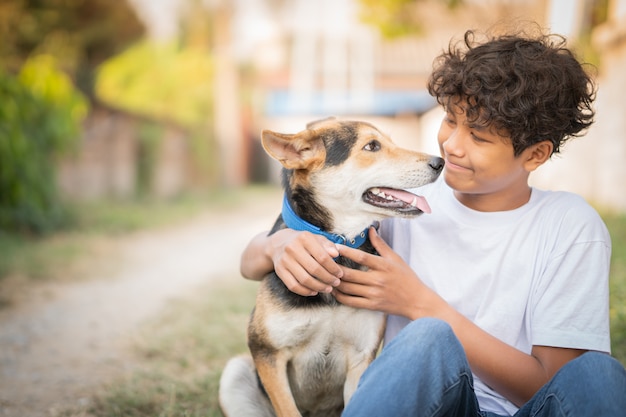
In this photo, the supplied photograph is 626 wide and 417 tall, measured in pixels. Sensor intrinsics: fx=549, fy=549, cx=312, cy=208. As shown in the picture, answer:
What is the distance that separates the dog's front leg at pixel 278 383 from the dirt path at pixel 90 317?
1.48 meters

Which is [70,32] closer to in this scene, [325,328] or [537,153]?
[325,328]

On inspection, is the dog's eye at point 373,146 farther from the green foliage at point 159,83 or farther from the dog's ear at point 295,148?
the green foliage at point 159,83

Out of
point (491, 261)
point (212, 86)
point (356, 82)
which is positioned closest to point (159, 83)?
point (212, 86)

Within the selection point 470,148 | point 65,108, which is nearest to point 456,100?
point 470,148

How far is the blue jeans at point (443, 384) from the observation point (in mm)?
1680

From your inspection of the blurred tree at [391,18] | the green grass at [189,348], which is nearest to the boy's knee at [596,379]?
the green grass at [189,348]

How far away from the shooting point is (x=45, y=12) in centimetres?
Answer: 1352

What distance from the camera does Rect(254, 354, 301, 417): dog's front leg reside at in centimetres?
237

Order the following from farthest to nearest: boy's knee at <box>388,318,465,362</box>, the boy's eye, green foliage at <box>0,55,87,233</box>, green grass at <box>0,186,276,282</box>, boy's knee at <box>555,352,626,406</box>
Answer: green foliage at <box>0,55,87,233</box> < green grass at <box>0,186,276,282</box> < the boy's eye < boy's knee at <box>388,318,465,362</box> < boy's knee at <box>555,352,626,406</box>

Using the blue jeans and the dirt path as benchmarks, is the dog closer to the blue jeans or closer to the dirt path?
the blue jeans

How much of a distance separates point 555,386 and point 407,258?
0.93 meters

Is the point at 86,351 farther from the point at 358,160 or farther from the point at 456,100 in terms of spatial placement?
the point at 456,100

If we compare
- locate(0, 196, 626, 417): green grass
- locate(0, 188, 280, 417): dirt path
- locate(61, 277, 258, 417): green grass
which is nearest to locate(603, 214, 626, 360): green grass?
locate(0, 196, 626, 417): green grass

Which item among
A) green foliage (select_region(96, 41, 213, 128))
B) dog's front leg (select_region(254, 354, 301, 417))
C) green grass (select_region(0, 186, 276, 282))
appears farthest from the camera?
green foliage (select_region(96, 41, 213, 128))
